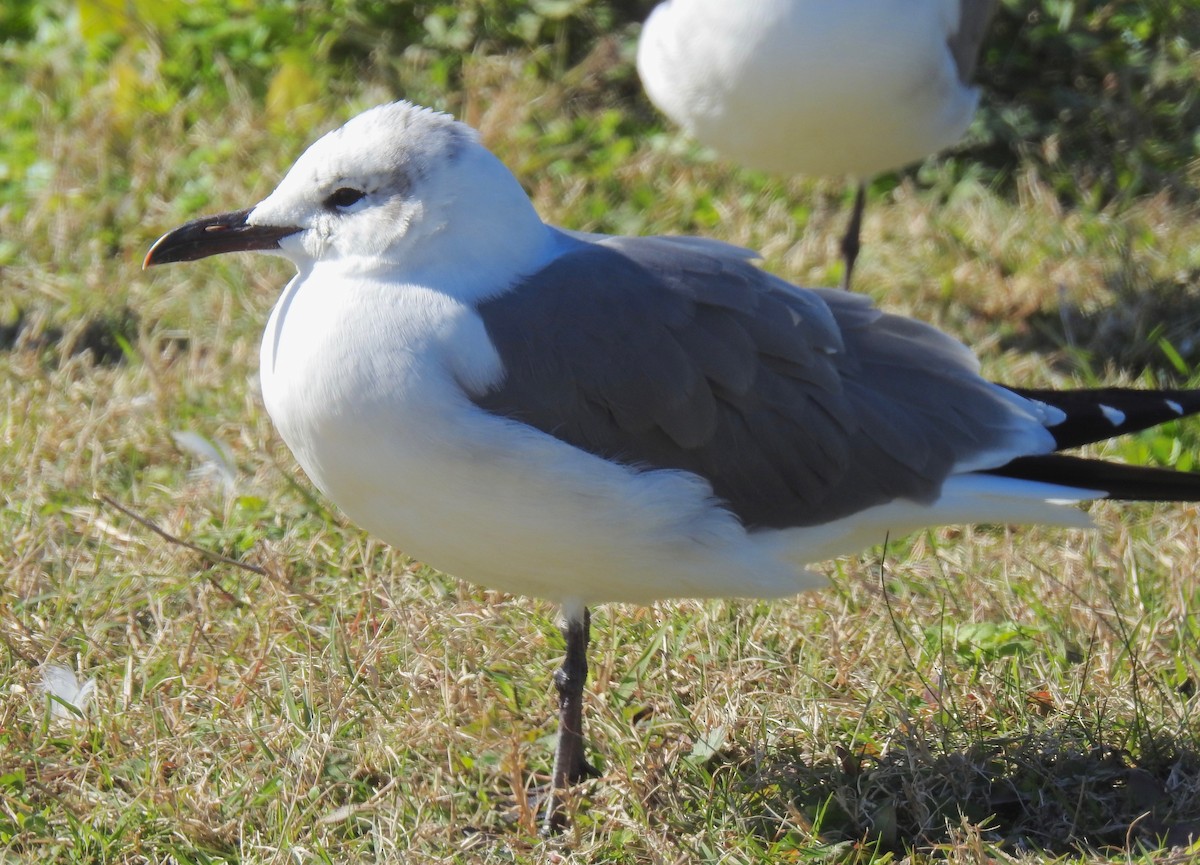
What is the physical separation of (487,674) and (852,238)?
7.43ft

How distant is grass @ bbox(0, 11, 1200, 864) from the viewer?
2793 mm

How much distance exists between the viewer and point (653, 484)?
107 inches

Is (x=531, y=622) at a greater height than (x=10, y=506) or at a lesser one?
lesser

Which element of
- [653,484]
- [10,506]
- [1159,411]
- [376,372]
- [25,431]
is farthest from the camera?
[25,431]

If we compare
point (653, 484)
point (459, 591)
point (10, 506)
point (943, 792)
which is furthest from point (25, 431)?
point (943, 792)

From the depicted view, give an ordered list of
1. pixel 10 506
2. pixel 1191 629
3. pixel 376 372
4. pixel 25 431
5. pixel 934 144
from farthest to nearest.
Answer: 1. pixel 934 144
2. pixel 25 431
3. pixel 10 506
4. pixel 1191 629
5. pixel 376 372

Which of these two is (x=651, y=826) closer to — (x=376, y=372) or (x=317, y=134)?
(x=376, y=372)

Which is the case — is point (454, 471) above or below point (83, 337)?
above

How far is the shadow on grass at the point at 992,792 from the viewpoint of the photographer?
9.07 feet

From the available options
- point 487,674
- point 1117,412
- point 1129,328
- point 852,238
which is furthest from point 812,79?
point 487,674

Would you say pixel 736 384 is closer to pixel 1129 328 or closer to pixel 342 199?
pixel 342 199

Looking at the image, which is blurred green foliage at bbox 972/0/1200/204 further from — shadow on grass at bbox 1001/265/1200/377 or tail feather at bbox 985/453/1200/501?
tail feather at bbox 985/453/1200/501

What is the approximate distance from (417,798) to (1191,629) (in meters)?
1.65

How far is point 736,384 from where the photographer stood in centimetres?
282
